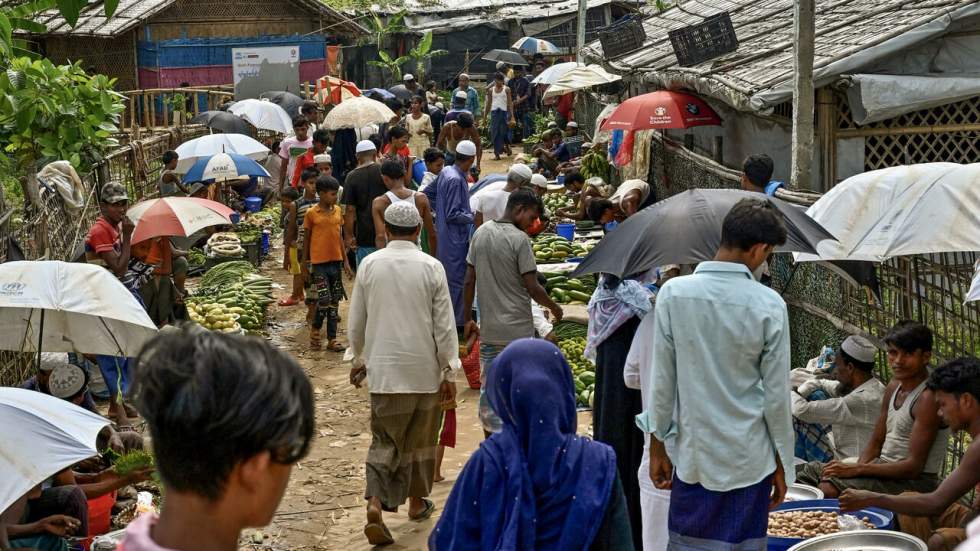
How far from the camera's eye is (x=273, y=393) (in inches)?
78.1

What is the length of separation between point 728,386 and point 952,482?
1254mm

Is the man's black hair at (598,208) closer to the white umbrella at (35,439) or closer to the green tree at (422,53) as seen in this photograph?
the white umbrella at (35,439)

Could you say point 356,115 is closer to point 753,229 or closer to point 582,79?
point 582,79

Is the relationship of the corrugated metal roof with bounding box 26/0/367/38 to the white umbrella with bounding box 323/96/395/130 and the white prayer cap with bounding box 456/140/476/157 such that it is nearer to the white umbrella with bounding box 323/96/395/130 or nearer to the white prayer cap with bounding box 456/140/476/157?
the white umbrella with bounding box 323/96/395/130

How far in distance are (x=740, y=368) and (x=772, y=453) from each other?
1.20 feet

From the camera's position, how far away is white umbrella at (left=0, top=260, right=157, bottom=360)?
21.5 ft

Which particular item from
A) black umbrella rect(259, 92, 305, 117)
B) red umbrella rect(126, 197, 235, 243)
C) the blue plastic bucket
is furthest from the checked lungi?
black umbrella rect(259, 92, 305, 117)

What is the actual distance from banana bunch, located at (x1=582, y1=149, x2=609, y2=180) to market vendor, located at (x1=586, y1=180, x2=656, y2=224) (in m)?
7.68

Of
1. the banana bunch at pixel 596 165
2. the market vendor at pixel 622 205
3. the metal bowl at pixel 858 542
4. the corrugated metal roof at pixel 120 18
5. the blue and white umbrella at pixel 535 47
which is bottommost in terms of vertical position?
the metal bowl at pixel 858 542

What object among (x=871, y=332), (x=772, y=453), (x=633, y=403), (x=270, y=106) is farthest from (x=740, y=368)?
(x=270, y=106)

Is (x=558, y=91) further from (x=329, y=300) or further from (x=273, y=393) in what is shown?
(x=273, y=393)

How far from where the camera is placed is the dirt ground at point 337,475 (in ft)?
23.4

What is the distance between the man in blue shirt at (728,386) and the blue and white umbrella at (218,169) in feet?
35.1

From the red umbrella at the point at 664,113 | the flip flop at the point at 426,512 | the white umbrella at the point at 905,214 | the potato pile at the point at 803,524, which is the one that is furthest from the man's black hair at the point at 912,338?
the red umbrella at the point at 664,113
